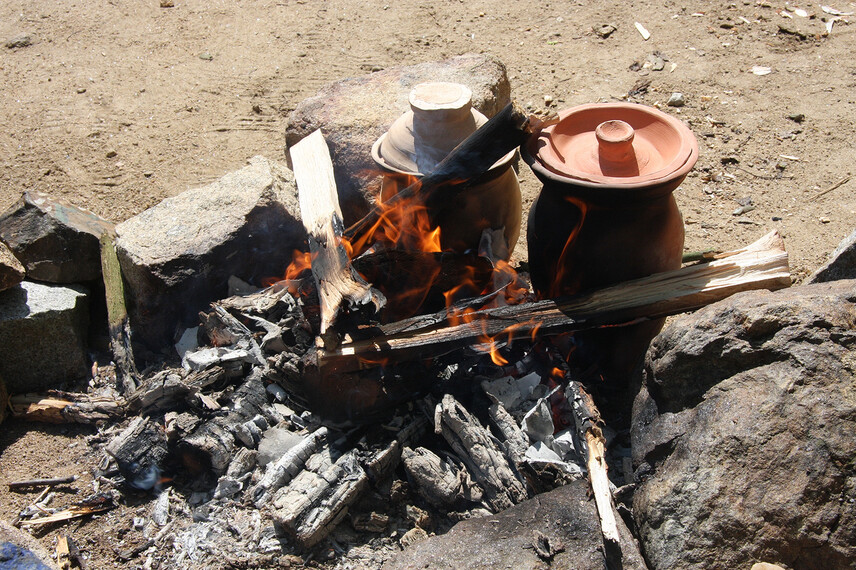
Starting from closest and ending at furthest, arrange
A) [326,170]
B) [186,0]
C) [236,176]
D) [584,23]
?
[326,170]
[236,176]
[584,23]
[186,0]

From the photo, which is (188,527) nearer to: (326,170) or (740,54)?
(326,170)

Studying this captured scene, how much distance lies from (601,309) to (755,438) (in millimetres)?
1028

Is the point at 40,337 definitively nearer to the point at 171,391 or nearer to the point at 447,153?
the point at 171,391

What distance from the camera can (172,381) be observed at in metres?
3.46

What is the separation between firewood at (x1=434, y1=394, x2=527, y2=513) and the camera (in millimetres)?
2900

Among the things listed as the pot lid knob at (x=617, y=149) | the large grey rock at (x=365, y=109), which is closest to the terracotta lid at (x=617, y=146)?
the pot lid knob at (x=617, y=149)

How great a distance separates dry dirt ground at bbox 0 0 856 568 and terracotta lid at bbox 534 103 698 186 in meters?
1.46

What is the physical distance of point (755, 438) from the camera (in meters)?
2.33

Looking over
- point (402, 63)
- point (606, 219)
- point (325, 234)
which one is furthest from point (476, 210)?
point (402, 63)

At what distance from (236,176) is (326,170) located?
74cm

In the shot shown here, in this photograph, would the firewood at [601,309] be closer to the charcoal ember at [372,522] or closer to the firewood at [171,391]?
the charcoal ember at [372,522]

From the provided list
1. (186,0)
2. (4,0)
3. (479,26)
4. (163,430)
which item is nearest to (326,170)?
(163,430)

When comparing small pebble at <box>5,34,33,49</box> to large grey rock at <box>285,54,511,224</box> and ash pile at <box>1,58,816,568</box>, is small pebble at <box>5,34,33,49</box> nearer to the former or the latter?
large grey rock at <box>285,54,511,224</box>

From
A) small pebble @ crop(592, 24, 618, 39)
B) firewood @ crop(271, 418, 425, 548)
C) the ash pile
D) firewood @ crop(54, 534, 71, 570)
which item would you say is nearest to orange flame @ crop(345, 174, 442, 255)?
the ash pile
